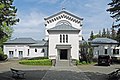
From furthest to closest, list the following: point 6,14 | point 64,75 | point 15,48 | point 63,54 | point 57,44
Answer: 1. point 15,48
2. point 63,54
3. point 57,44
4. point 64,75
5. point 6,14

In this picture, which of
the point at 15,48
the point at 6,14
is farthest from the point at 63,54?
the point at 6,14

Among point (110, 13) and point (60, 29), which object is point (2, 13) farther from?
point (60, 29)

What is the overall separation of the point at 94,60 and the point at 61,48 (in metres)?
9.11

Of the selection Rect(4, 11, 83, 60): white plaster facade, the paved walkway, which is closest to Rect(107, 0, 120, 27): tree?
the paved walkway

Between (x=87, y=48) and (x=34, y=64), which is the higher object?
(x=87, y=48)

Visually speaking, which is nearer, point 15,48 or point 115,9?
point 115,9

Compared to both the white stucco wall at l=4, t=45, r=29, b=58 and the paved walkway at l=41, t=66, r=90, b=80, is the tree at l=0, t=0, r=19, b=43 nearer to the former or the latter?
the paved walkway at l=41, t=66, r=90, b=80

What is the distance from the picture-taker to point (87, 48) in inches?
1921

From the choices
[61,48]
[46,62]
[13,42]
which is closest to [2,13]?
[46,62]

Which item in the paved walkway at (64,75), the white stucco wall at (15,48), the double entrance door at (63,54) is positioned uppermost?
the white stucco wall at (15,48)

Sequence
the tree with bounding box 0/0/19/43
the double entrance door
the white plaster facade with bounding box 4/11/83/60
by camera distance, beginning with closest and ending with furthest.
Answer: the tree with bounding box 0/0/19/43
the white plaster facade with bounding box 4/11/83/60
the double entrance door

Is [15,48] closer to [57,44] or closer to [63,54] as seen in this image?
[63,54]

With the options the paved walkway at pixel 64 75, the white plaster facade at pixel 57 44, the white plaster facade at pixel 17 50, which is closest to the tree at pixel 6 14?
the paved walkway at pixel 64 75

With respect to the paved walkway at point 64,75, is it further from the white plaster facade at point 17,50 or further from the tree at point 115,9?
the white plaster facade at point 17,50
